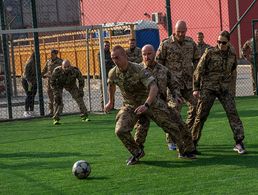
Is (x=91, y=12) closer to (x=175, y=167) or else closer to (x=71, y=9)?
(x=71, y=9)

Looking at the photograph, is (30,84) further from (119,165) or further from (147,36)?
(147,36)

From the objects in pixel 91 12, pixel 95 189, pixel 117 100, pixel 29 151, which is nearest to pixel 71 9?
pixel 91 12

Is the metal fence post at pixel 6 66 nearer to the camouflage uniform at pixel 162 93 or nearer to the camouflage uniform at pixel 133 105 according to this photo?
the camouflage uniform at pixel 162 93

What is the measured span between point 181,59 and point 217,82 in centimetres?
107

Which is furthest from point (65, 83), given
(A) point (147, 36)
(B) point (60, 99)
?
(A) point (147, 36)

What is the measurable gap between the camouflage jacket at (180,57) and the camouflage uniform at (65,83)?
5.13 meters

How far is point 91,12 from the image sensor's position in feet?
121

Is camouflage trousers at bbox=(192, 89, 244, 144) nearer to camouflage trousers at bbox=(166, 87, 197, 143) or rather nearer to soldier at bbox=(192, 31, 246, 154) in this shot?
soldier at bbox=(192, 31, 246, 154)

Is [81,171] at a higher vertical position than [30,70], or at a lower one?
lower

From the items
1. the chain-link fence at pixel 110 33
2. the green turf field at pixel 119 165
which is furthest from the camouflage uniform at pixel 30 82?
the green turf field at pixel 119 165

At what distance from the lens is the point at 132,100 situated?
9.67 m

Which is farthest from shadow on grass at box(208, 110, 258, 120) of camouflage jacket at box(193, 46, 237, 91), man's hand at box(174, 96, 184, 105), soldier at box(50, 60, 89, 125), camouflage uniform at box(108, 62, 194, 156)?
camouflage uniform at box(108, 62, 194, 156)

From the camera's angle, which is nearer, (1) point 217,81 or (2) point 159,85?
(2) point 159,85

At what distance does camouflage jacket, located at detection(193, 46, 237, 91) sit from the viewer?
10.1m
